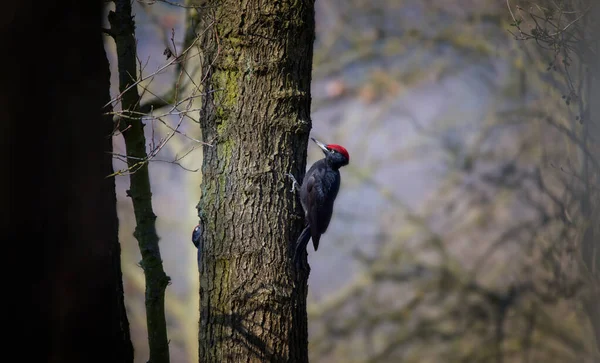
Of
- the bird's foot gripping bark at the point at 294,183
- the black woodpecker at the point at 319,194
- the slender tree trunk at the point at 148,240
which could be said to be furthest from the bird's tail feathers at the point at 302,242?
the slender tree trunk at the point at 148,240

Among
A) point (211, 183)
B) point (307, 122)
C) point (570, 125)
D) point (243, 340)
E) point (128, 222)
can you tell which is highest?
point (570, 125)

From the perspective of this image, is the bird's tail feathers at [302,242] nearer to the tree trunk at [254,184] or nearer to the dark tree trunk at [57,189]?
the tree trunk at [254,184]

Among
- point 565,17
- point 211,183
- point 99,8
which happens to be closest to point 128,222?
point 211,183

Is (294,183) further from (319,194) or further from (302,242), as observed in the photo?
(319,194)

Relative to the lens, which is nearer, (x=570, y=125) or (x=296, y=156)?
(x=296, y=156)

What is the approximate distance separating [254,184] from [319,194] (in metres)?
0.63

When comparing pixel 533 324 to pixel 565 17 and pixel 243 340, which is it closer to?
pixel 565 17

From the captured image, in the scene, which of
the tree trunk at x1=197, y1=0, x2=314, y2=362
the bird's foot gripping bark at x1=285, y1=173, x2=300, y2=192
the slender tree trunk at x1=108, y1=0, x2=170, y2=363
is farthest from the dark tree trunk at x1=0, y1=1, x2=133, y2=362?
the slender tree trunk at x1=108, y1=0, x2=170, y2=363

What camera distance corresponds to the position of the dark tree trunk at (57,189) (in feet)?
6.40

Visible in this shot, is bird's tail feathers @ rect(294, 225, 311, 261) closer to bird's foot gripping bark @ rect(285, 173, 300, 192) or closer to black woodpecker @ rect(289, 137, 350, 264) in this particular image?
black woodpecker @ rect(289, 137, 350, 264)

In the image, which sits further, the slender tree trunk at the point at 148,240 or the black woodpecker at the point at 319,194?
the slender tree trunk at the point at 148,240

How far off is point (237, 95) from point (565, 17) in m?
2.48

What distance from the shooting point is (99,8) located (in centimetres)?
236

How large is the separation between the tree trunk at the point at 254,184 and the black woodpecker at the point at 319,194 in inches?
3.0
